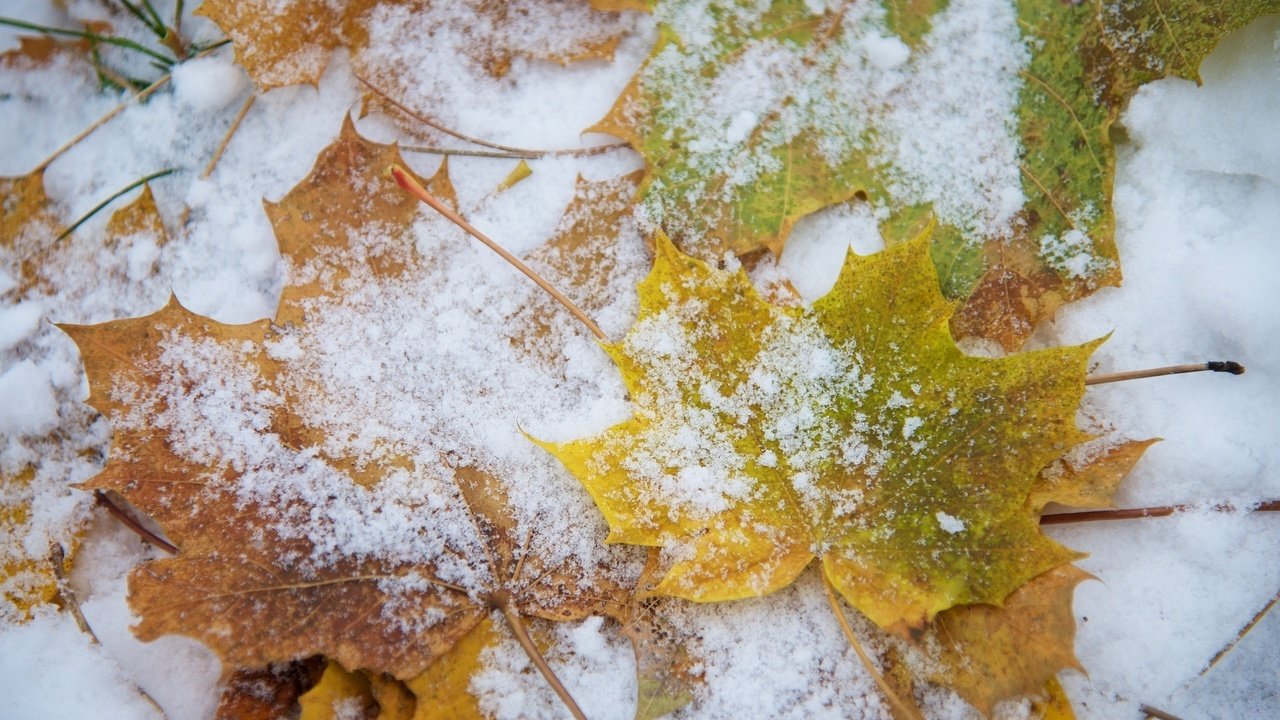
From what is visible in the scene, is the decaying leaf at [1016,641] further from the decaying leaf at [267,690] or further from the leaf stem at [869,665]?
the decaying leaf at [267,690]

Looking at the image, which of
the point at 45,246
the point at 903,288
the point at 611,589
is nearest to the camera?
the point at 903,288

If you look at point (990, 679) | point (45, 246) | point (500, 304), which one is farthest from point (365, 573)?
point (990, 679)

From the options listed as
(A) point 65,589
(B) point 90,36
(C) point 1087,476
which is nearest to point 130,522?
(A) point 65,589

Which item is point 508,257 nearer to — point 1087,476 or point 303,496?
point 303,496

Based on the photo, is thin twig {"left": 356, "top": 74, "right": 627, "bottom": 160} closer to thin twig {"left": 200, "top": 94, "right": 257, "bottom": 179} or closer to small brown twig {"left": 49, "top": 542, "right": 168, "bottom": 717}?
thin twig {"left": 200, "top": 94, "right": 257, "bottom": 179}

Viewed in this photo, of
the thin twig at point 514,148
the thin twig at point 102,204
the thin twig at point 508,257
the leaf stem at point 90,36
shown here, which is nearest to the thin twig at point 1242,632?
the thin twig at point 508,257

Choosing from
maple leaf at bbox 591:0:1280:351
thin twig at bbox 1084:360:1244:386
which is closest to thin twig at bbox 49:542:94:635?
maple leaf at bbox 591:0:1280:351

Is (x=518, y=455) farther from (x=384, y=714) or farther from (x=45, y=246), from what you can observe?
(x=45, y=246)
